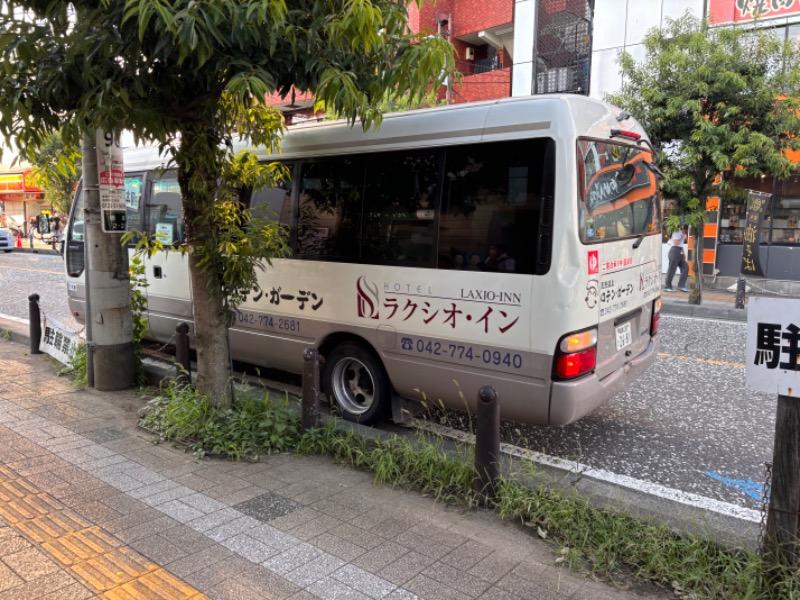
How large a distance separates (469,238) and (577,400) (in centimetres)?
144

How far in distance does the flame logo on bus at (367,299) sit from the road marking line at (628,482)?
1093mm

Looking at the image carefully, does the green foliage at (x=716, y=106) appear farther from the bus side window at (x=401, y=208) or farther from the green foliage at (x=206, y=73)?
the green foliage at (x=206, y=73)

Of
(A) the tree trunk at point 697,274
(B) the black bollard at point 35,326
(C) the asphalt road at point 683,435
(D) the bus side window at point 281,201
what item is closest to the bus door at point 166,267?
(D) the bus side window at point 281,201

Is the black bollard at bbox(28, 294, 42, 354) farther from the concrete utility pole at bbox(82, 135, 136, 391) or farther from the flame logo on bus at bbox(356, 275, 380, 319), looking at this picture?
the flame logo on bus at bbox(356, 275, 380, 319)

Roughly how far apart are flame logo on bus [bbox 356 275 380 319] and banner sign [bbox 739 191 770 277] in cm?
1129

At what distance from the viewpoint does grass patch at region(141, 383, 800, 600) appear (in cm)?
306

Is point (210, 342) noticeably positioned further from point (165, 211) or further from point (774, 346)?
point (774, 346)

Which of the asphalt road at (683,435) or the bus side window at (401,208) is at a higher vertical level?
the bus side window at (401,208)

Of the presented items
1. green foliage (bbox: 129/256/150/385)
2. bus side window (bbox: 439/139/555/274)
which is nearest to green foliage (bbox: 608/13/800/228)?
bus side window (bbox: 439/139/555/274)

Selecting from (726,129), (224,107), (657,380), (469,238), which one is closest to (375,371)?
(469,238)

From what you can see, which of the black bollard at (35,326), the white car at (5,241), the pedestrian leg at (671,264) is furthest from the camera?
the white car at (5,241)

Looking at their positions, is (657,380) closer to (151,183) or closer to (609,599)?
(609,599)

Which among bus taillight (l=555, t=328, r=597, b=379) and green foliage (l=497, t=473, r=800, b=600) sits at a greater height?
bus taillight (l=555, t=328, r=597, b=379)

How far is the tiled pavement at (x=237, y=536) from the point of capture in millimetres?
3088
